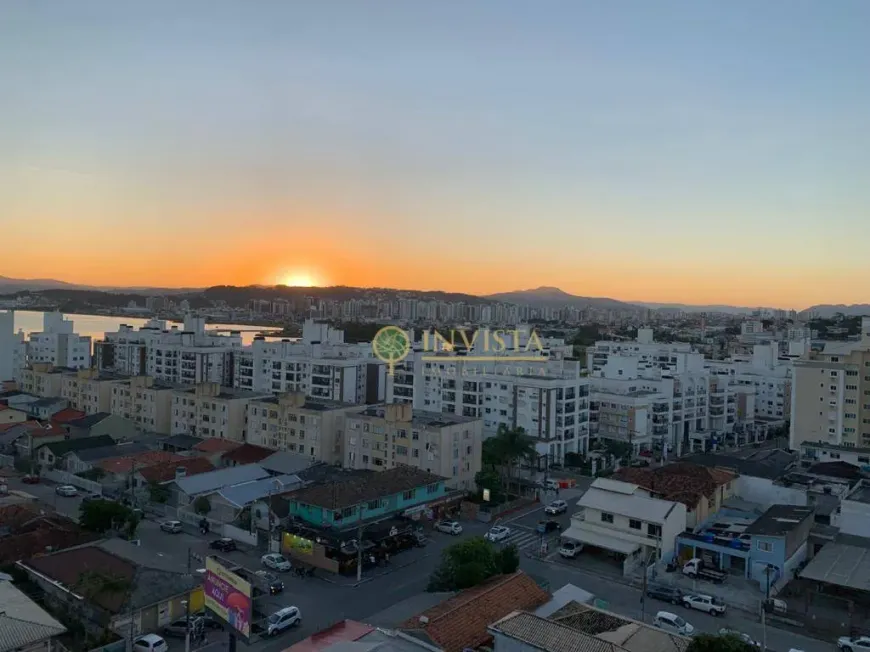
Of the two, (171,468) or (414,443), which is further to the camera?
(414,443)

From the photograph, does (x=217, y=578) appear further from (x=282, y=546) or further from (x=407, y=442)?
(x=407, y=442)

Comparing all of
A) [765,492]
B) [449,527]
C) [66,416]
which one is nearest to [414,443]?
[449,527]

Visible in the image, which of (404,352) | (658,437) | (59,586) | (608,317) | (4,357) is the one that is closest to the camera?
(59,586)

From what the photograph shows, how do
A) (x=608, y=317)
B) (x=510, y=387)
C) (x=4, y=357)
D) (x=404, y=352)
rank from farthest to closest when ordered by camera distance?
(x=608, y=317), (x=4, y=357), (x=404, y=352), (x=510, y=387)

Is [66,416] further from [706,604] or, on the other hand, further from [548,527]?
[706,604]

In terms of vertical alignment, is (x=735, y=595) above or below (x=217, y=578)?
below

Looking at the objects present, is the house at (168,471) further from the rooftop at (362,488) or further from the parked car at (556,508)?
the parked car at (556,508)

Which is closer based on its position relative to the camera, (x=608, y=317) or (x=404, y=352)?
(x=404, y=352)

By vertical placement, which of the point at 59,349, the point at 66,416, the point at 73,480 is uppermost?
the point at 59,349

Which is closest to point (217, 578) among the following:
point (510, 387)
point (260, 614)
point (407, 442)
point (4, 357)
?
point (260, 614)
